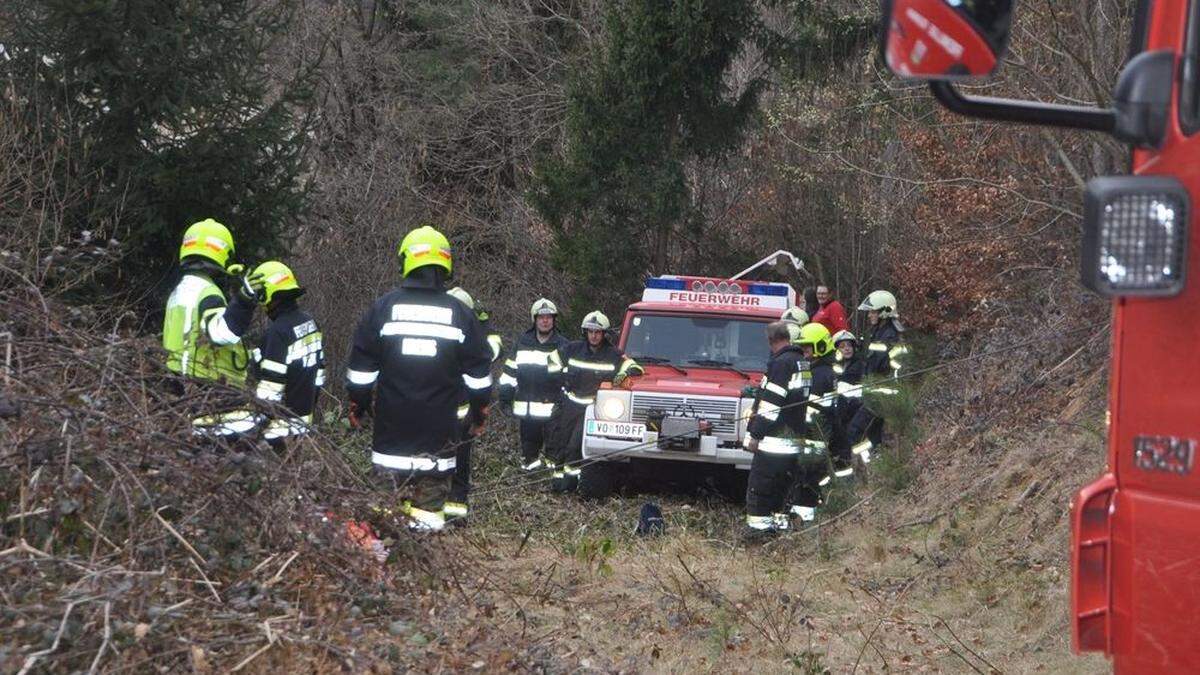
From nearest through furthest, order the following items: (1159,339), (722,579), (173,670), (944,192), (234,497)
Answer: (1159,339)
(173,670)
(234,497)
(722,579)
(944,192)

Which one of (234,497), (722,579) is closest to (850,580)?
(722,579)

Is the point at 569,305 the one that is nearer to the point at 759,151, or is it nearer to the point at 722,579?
the point at 759,151

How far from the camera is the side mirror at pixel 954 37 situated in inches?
128

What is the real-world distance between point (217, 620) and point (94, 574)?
0.43 meters

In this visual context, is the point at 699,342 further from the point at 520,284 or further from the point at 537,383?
the point at 520,284

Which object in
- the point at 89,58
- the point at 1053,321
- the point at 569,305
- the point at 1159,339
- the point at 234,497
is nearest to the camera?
the point at 1159,339

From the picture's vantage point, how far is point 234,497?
561 cm

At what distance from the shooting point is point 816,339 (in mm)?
12484

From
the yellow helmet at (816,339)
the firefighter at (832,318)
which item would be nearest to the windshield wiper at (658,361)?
the yellow helmet at (816,339)

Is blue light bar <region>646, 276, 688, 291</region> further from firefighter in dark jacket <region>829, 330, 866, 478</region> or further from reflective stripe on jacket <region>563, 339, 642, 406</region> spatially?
firefighter in dark jacket <region>829, 330, 866, 478</region>

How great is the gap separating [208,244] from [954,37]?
19.7 feet

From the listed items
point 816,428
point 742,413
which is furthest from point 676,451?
point 816,428

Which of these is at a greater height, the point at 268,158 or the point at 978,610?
the point at 268,158

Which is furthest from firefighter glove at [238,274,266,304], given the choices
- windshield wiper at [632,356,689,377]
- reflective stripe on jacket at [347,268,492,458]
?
windshield wiper at [632,356,689,377]
